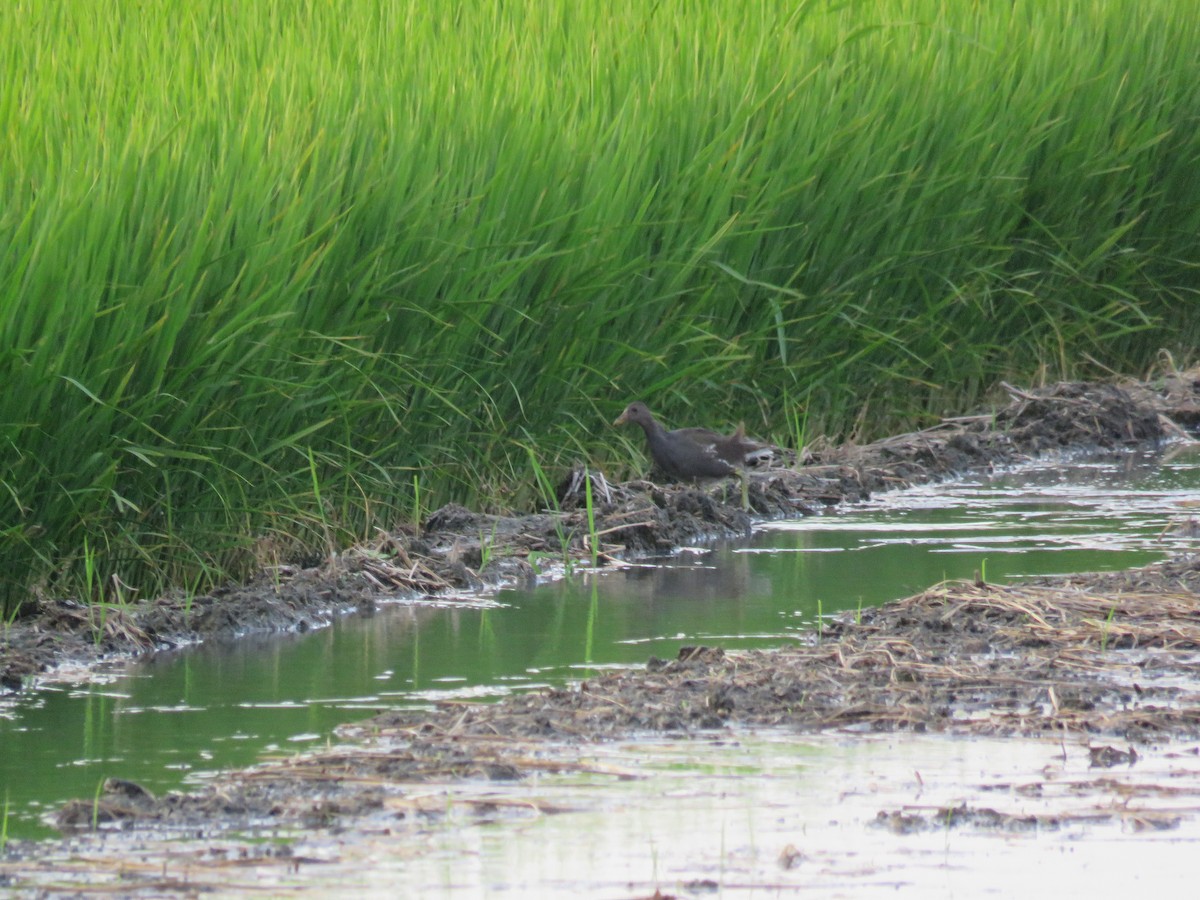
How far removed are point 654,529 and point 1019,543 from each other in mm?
1123

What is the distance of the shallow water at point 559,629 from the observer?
4.57 metres

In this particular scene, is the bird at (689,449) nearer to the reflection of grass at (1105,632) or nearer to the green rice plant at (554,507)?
the green rice plant at (554,507)

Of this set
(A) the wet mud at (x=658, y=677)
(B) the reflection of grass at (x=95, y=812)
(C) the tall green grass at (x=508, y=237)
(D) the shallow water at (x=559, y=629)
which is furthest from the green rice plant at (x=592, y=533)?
(B) the reflection of grass at (x=95, y=812)

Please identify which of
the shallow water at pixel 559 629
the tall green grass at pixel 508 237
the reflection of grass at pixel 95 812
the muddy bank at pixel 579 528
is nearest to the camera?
the reflection of grass at pixel 95 812

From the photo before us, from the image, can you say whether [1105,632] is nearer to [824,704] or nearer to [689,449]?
[824,704]

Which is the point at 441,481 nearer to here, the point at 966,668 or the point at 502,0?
the point at 966,668

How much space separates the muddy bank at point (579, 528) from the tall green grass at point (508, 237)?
174mm

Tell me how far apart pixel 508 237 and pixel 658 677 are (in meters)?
2.42

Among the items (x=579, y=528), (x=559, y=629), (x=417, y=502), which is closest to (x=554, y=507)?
(x=579, y=528)

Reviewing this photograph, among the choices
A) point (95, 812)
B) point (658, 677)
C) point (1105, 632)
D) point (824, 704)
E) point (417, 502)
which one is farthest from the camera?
point (417, 502)

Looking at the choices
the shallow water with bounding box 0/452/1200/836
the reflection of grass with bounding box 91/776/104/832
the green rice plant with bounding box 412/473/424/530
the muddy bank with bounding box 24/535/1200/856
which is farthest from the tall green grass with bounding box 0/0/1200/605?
the reflection of grass with bounding box 91/776/104/832

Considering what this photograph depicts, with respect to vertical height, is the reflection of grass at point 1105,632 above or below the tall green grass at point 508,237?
below

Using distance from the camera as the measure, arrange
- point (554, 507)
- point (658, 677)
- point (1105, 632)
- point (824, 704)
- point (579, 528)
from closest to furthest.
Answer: point (824, 704) → point (658, 677) → point (1105, 632) → point (579, 528) → point (554, 507)

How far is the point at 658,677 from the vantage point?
4980 mm
